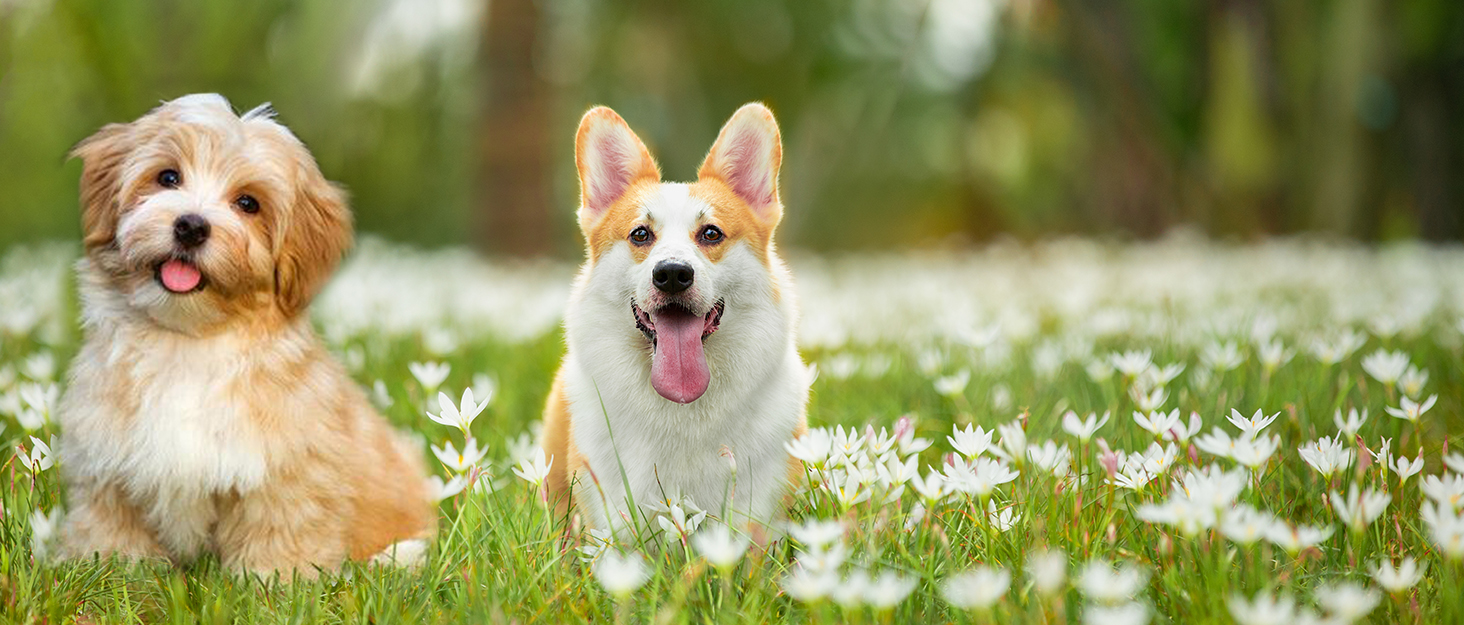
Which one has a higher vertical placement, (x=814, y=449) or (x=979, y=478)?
(x=979, y=478)

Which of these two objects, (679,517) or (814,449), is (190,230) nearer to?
(679,517)

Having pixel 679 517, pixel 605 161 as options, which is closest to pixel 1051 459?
pixel 679 517

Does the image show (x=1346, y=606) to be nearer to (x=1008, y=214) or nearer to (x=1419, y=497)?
(x=1419, y=497)

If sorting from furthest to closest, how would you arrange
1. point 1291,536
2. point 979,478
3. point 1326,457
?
point 1326,457, point 979,478, point 1291,536

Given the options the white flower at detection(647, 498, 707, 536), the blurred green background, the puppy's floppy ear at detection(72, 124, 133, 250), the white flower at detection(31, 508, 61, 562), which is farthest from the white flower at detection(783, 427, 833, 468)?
the blurred green background

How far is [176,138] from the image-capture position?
303 centimetres

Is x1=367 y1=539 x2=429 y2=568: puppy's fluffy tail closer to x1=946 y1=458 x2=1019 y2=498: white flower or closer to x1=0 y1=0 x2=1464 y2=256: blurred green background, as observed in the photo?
x1=946 y1=458 x2=1019 y2=498: white flower

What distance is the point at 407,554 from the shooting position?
3.05m

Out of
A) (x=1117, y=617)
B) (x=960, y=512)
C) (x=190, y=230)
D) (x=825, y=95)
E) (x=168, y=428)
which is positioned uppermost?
(x=825, y=95)

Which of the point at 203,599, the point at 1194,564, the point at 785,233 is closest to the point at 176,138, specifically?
the point at 203,599

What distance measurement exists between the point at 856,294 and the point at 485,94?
4.94 meters

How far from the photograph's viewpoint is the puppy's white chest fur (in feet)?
9.53

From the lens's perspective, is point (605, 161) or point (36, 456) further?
point (605, 161)

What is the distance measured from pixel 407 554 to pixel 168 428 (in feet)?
2.44
